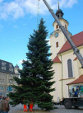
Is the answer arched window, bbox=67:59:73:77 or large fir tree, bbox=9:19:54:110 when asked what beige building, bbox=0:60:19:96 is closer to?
arched window, bbox=67:59:73:77

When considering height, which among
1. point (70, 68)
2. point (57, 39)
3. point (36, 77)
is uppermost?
point (57, 39)

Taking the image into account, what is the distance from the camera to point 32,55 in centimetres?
1579

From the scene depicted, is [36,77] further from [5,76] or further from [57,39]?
[5,76]

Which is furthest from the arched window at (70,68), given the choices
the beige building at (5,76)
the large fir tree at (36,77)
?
the beige building at (5,76)

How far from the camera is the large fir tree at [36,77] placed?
13.9 m


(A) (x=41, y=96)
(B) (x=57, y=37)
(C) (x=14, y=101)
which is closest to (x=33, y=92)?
(A) (x=41, y=96)

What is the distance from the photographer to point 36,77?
1494 centimetres

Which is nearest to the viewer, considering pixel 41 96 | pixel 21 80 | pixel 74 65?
pixel 41 96

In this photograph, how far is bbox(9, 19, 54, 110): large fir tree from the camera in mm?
13891

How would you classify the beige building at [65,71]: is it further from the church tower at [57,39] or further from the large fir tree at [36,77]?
the large fir tree at [36,77]

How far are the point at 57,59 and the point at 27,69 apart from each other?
658 inches

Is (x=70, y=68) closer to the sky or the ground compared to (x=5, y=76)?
closer to the sky

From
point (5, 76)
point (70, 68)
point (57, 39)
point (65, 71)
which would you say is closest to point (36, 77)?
point (70, 68)

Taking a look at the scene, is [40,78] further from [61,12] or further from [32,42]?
[61,12]
